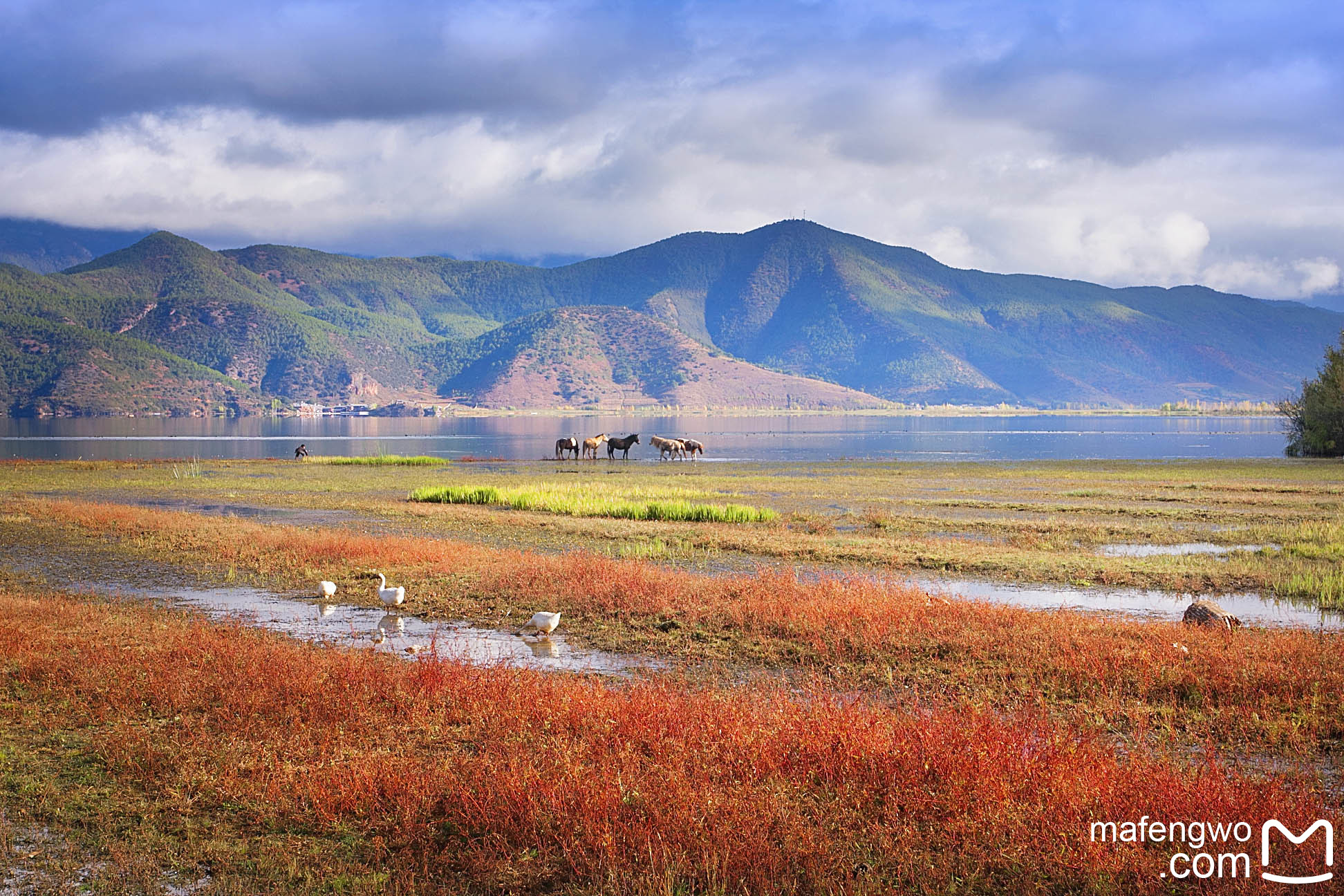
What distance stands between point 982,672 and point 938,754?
4.88 metres

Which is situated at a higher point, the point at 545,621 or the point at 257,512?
the point at 545,621

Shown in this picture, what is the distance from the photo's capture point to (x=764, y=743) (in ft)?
26.0

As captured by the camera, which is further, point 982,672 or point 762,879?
point 982,672

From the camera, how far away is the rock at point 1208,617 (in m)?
13.9

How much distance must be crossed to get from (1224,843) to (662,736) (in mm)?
4184

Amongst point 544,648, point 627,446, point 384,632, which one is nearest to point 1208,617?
point 544,648

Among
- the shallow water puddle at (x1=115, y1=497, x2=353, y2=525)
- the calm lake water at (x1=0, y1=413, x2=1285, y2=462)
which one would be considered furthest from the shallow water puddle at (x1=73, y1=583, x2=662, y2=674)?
the calm lake water at (x1=0, y1=413, x2=1285, y2=462)

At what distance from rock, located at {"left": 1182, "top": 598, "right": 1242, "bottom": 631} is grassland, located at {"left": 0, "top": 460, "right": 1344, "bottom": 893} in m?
0.65

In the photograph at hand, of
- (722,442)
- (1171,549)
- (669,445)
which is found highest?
(669,445)

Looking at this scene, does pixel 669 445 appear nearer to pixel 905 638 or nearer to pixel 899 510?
pixel 899 510

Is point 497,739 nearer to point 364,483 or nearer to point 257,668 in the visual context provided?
point 257,668

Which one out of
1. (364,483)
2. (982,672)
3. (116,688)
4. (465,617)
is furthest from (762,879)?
(364,483)

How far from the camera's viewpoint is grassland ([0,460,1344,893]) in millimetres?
6426

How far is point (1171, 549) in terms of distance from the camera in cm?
2478
